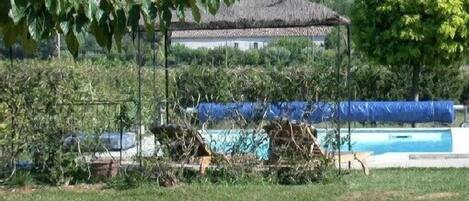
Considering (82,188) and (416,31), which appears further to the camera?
(416,31)

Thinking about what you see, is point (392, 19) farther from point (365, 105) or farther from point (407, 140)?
point (407, 140)

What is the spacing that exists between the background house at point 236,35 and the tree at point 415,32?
4.10ft

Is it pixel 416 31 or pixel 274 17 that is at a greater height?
pixel 274 17

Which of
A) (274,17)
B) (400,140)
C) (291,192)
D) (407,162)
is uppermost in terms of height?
(274,17)

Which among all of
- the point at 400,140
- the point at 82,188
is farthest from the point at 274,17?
the point at 400,140

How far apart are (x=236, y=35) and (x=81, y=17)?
20.5 metres

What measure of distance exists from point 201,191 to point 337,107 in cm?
226

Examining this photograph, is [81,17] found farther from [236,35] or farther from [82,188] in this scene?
[236,35]

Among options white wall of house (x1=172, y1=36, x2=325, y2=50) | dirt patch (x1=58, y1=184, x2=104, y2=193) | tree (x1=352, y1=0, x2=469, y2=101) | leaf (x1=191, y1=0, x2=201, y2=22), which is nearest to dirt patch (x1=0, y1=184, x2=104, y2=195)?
dirt patch (x1=58, y1=184, x2=104, y2=193)

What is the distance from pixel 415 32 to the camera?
20.3 meters

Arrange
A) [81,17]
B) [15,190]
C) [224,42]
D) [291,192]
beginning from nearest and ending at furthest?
[81,17], [291,192], [15,190], [224,42]

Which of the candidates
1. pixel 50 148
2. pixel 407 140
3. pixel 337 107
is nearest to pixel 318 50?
pixel 407 140

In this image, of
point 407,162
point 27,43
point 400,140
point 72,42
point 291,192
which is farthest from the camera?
point 400,140

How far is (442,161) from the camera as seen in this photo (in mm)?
12672
